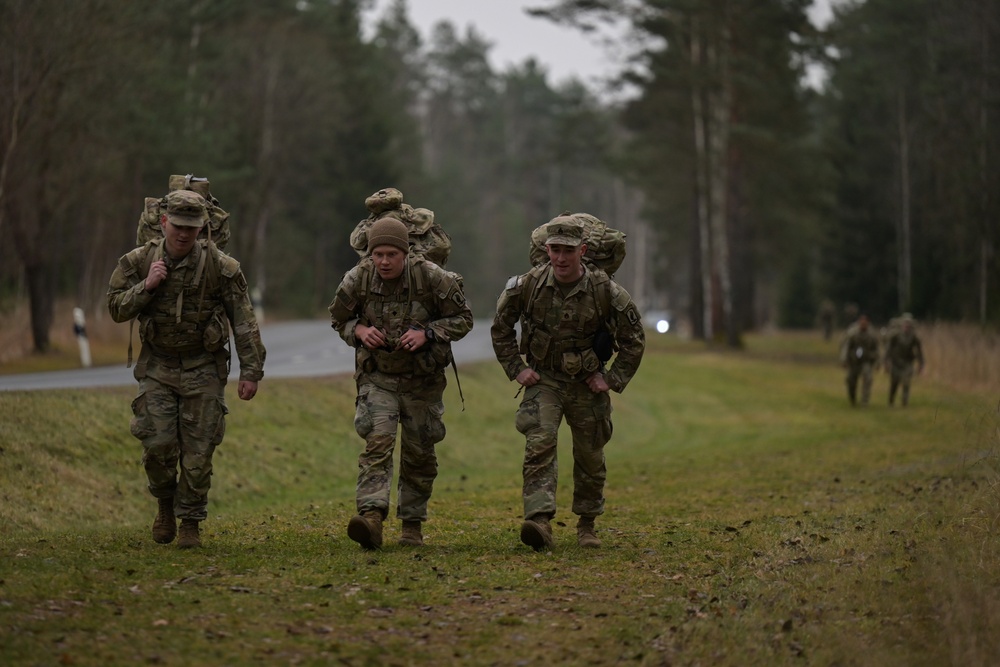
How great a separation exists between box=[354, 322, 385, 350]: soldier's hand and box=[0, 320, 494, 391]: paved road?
8.53m

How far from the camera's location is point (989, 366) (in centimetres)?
3269

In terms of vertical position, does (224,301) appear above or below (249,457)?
above

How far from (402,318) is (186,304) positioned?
1517 mm

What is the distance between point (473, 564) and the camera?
378 inches

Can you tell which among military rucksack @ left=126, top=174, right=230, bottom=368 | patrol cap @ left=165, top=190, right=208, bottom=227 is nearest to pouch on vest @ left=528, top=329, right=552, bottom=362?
military rucksack @ left=126, top=174, right=230, bottom=368

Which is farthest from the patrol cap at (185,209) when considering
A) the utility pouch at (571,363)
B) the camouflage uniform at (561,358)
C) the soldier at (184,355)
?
the utility pouch at (571,363)

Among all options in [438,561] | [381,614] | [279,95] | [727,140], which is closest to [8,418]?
[438,561]

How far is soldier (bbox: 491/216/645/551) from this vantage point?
10047 mm

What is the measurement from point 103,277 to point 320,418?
2393cm

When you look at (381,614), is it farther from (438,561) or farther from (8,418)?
(8,418)

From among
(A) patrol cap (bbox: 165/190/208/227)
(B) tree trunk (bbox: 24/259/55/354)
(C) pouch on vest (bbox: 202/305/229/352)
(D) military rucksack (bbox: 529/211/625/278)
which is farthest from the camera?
(B) tree trunk (bbox: 24/259/55/354)

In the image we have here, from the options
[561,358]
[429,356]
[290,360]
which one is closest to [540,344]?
[561,358]

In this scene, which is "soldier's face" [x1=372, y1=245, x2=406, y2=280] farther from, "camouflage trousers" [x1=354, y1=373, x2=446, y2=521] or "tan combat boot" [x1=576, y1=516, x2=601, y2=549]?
"tan combat boot" [x1=576, y1=516, x2=601, y2=549]

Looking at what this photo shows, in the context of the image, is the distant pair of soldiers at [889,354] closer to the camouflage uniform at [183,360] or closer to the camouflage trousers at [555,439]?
the camouflage trousers at [555,439]
